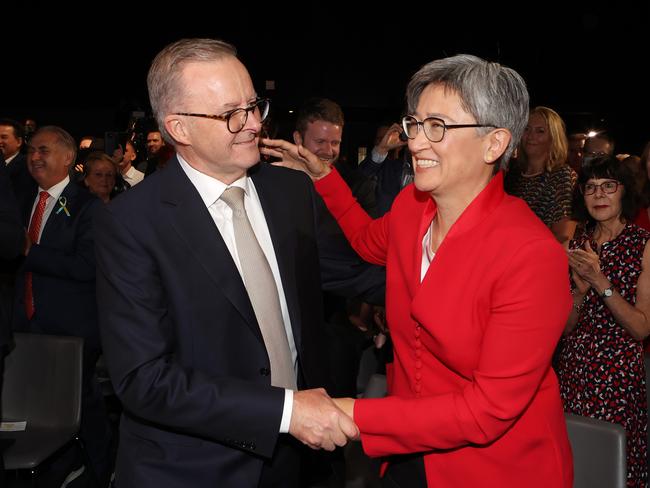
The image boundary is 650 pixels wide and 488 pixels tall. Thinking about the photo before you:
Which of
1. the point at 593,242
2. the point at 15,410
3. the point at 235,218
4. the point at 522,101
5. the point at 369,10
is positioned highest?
the point at 369,10

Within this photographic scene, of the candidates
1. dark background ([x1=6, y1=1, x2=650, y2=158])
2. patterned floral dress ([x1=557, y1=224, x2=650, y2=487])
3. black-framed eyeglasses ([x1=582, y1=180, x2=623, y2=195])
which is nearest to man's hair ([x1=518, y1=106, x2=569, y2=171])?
black-framed eyeglasses ([x1=582, y1=180, x2=623, y2=195])

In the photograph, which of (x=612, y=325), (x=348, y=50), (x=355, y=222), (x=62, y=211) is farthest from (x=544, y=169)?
(x=348, y=50)

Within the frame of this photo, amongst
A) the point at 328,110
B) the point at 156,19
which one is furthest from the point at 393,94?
the point at 328,110

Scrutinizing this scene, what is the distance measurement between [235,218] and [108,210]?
1.11ft

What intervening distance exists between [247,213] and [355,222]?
59 centimetres

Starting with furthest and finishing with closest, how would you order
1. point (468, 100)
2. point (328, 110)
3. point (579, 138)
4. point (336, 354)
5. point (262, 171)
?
1. point (579, 138)
2. point (328, 110)
3. point (336, 354)
4. point (262, 171)
5. point (468, 100)

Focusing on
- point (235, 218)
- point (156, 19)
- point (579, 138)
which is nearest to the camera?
point (235, 218)

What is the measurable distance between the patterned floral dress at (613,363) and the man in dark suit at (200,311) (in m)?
1.63

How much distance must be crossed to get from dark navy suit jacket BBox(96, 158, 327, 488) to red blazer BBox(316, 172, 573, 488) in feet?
1.04

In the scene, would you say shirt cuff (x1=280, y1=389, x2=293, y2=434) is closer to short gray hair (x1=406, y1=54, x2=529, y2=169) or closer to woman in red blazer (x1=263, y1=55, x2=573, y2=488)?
woman in red blazer (x1=263, y1=55, x2=573, y2=488)

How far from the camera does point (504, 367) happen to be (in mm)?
1513

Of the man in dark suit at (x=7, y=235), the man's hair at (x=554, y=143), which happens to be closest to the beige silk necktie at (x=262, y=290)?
the man in dark suit at (x=7, y=235)

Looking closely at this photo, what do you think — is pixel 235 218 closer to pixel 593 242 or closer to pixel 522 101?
pixel 522 101

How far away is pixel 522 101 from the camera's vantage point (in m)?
1.66
